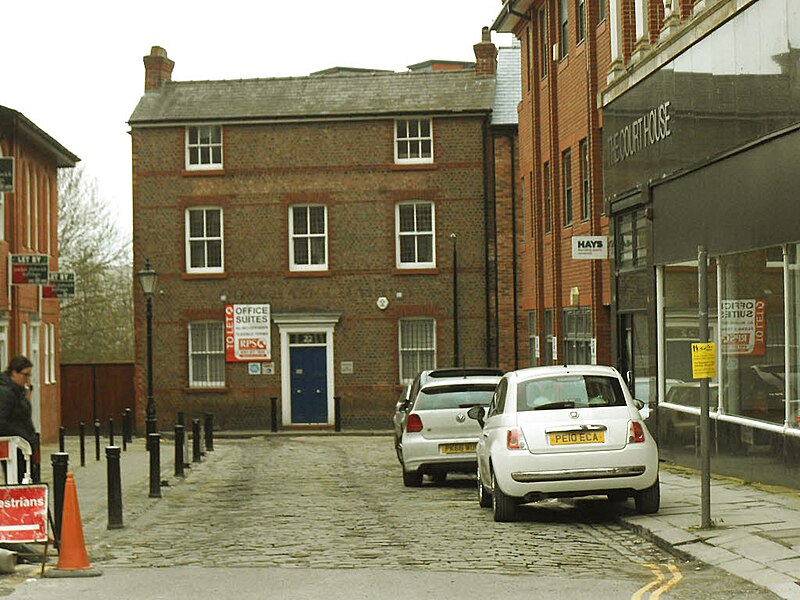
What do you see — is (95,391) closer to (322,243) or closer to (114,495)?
(322,243)

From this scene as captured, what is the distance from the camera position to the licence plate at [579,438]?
556 inches

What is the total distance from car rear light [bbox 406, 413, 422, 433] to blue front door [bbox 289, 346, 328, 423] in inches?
941

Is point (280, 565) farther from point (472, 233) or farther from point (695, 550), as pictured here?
point (472, 233)

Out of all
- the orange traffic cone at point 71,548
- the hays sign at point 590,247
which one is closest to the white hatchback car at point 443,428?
the hays sign at point 590,247

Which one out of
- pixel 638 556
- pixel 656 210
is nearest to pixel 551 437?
pixel 638 556

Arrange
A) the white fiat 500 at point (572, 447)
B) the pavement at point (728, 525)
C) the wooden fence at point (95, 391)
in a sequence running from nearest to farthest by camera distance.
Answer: the pavement at point (728, 525)
the white fiat 500 at point (572, 447)
the wooden fence at point (95, 391)

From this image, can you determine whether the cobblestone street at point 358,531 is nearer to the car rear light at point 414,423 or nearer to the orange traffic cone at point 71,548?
the orange traffic cone at point 71,548

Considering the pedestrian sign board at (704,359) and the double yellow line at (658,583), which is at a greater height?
the pedestrian sign board at (704,359)

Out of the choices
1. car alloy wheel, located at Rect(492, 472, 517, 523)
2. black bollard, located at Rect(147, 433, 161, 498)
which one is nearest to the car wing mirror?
car alloy wheel, located at Rect(492, 472, 517, 523)

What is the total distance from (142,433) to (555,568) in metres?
34.6

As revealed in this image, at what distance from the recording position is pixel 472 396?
19594mm

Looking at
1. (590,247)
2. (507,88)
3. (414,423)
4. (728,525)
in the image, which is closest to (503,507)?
(728,525)

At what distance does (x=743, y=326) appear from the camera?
58.1ft

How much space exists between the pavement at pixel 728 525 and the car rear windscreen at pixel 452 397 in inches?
106
